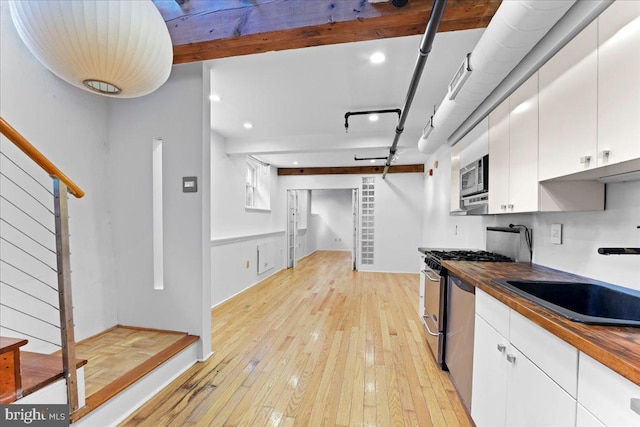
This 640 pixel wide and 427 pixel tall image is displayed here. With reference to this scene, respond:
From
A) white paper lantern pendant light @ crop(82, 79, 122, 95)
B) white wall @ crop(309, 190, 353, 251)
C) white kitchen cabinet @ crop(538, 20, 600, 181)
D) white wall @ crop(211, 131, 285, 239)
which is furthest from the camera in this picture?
white wall @ crop(309, 190, 353, 251)

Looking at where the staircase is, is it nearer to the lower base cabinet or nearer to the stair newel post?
the stair newel post

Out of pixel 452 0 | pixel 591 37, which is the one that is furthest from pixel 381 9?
pixel 591 37

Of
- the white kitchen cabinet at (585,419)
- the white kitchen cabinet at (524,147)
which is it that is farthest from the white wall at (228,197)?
the white kitchen cabinet at (585,419)

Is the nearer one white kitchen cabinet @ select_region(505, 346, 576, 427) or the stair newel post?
white kitchen cabinet @ select_region(505, 346, 576, 427)

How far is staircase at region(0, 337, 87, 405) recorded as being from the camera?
3.93 ft

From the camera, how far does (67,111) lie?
7.07 feet

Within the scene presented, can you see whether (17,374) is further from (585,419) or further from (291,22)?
(291,22)

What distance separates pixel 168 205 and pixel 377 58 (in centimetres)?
221

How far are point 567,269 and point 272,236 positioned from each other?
509cm

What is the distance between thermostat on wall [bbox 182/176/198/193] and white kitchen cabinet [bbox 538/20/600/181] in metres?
2.47

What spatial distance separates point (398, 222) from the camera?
626cm

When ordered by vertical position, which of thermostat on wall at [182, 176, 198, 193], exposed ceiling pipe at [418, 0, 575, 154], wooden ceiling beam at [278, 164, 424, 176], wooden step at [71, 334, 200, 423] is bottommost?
wooden step at [71, 334, 200, 423]

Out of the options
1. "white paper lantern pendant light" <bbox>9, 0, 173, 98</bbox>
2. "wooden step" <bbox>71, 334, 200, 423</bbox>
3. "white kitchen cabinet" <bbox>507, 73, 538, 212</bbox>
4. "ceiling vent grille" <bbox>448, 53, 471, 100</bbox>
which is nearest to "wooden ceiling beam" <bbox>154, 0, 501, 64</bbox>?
"ceiling vent grille" <bbox>448, 53, 471, 100</bbox>

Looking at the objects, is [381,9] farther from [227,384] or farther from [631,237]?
[227,384]
